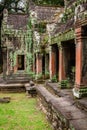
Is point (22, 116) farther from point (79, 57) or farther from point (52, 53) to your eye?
point (52, 53)

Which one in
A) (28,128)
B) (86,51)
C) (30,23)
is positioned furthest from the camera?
(30,23)

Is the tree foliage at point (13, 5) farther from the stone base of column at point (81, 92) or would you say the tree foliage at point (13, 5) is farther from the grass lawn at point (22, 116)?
the stone base of column at point (81, 92)

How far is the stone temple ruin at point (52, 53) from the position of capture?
7.86 meters

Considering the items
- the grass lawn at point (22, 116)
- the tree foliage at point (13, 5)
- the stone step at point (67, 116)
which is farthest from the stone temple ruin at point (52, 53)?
the tree foliage at point (13, 5)

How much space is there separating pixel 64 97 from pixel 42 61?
891 centimetres

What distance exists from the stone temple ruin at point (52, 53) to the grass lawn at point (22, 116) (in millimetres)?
491

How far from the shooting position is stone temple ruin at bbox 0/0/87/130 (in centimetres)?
786

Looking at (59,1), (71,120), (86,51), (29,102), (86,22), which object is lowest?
(29,102)

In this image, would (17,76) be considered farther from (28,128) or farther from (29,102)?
(28,128)

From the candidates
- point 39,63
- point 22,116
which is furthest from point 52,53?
point 39,63

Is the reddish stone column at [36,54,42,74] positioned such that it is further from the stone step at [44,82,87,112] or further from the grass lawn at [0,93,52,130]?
the stone step at [44,82,87,112]

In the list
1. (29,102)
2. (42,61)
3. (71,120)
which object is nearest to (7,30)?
(42,61)

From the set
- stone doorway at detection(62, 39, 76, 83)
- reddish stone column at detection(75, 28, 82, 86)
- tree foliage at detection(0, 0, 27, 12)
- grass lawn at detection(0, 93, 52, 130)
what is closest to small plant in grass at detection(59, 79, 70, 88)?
stone doorway at detection(62, 39, 76, 83)

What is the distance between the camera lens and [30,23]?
63.2 ft
